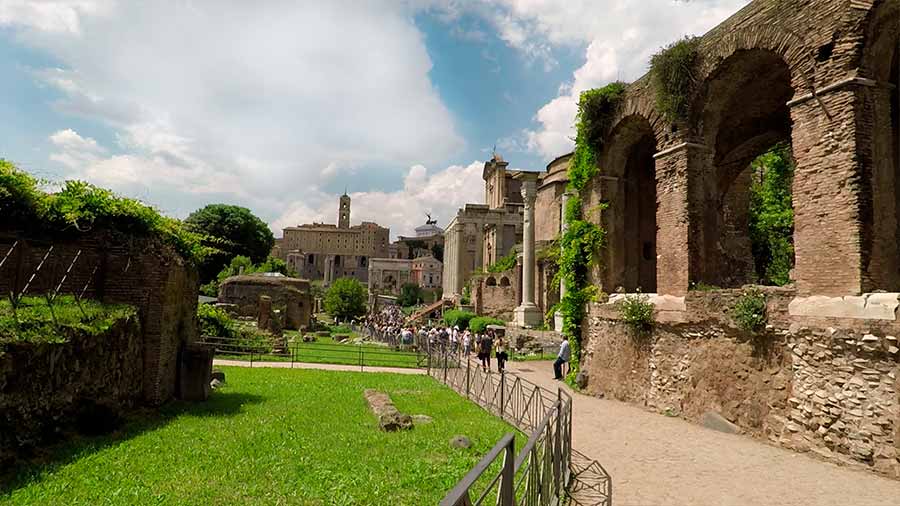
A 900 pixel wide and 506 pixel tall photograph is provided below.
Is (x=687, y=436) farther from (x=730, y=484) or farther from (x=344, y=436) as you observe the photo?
(x=344, y=436)

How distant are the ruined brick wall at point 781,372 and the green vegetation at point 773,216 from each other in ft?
40.2

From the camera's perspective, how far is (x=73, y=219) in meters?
9.63

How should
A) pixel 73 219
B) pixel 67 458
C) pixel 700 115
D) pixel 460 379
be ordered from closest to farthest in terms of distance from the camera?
pixel 67 458, pixel 73 219, pixel 700 115, pixel 460 379

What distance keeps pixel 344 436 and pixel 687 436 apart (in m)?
6.17

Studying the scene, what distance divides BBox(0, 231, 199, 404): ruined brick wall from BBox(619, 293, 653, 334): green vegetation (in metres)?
10.2

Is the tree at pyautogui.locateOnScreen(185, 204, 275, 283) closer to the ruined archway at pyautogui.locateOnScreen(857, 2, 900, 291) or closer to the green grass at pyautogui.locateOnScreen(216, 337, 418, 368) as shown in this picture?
the green grass at pyautogui.locateOnScreen(216, 337, 418, 368)

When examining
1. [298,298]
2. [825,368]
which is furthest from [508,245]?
[825,368]

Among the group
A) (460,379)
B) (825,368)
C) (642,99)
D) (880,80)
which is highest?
(642,99)

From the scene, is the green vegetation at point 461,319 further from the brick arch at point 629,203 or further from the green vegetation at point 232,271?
the brick arch at point 629,203

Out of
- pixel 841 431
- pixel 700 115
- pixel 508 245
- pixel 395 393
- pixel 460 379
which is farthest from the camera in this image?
pixel 508 245

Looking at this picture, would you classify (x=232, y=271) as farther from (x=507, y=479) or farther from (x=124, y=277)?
(x=507, y=479)

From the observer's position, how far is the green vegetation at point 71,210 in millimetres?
9227

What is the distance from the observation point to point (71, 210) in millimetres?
9766

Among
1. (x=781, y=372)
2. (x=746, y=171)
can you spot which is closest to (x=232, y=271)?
(x=746, y=171)
